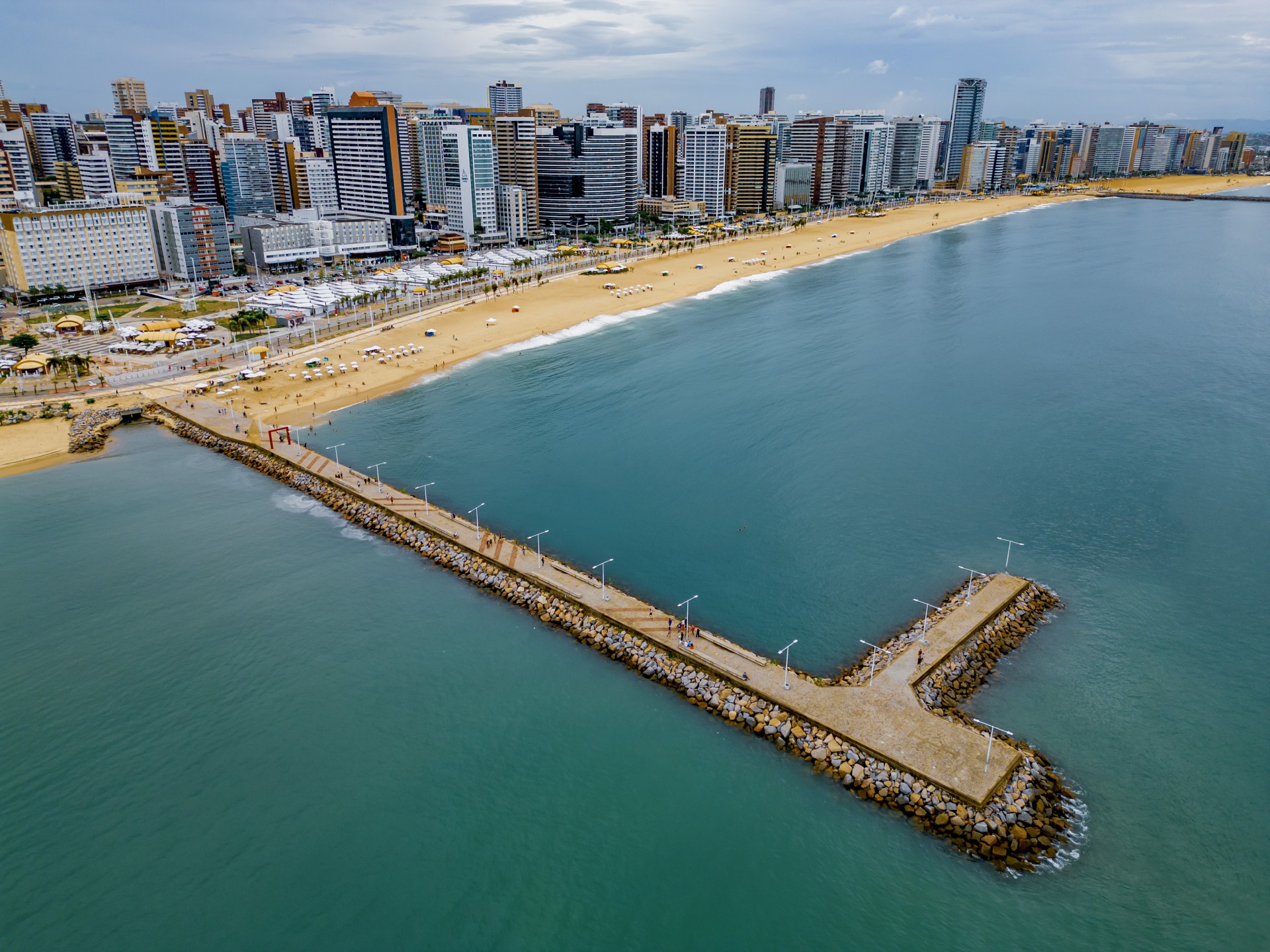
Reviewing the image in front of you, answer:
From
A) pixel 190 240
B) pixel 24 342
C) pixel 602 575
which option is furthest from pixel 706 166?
pixel 602 575

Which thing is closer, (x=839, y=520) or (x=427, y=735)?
(x=427, y=735)

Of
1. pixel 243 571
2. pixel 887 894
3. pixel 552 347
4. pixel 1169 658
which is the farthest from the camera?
pixel 552 347

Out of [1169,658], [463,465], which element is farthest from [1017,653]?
[463,465]

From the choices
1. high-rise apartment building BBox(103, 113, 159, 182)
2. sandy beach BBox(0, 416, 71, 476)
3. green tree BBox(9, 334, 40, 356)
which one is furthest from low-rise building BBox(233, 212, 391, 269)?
sandy beach BBox(0, 416, 71, 476)

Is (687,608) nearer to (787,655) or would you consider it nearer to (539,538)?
(787,655)

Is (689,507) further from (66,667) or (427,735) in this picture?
(66,667)

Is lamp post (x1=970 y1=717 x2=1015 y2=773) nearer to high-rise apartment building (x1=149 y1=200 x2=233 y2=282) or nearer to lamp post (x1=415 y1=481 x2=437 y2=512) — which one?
lamp post (x1=415 y1=481 x2=437 y2=512)
